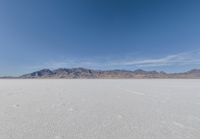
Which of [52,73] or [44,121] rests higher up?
[52,73]

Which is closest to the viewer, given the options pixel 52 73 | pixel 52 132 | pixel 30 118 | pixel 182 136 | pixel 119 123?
pixel 182 136

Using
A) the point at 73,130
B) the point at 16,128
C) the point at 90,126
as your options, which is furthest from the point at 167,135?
the point at 16,128

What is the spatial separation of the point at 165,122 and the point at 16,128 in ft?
10.2

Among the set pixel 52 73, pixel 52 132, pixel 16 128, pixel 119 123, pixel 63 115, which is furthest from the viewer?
pixel 52 73

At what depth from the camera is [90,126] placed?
3.23 m

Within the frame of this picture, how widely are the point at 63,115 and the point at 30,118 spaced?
78 cm

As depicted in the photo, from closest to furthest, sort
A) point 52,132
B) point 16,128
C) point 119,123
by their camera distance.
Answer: point 52,132 → point 16,128 → point 119,123

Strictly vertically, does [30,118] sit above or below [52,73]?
below

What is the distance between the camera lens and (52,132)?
9.44 feet

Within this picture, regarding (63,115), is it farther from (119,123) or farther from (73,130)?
(119,123)

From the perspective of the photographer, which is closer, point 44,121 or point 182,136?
point 182,136

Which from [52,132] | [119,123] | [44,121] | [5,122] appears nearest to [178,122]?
[119,123]

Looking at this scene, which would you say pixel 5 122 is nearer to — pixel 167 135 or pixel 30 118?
pixel 30 118

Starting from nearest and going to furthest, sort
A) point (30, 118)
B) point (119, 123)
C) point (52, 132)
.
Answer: point (52, 132)
point (119, 123)
point (30, 118)
